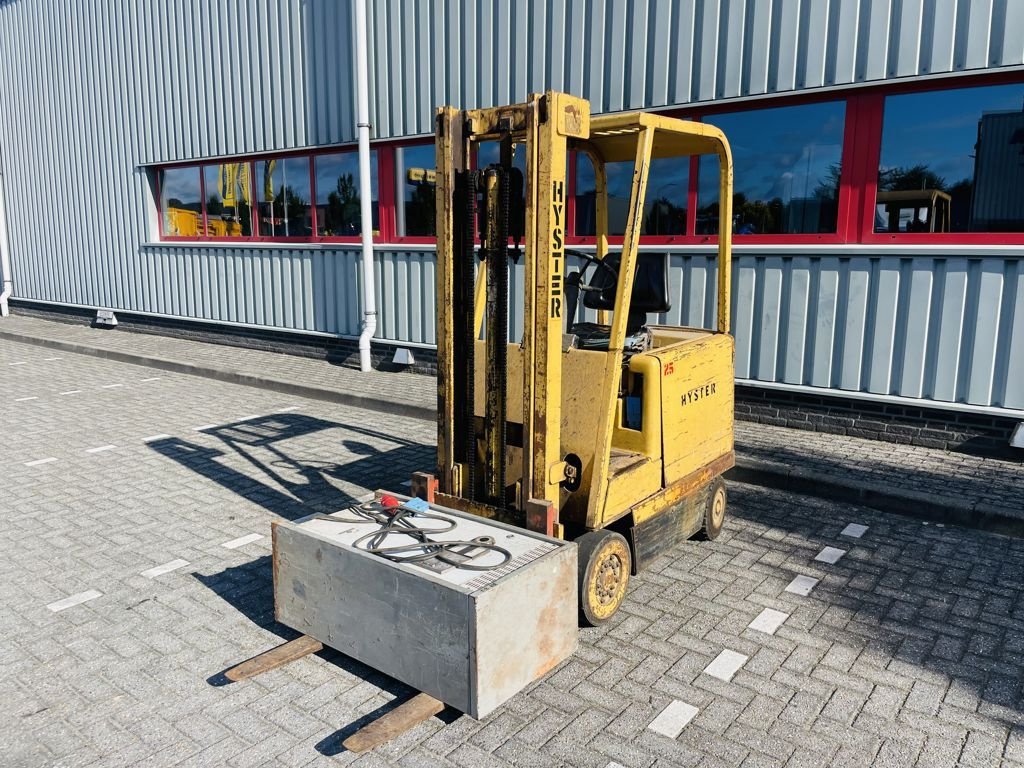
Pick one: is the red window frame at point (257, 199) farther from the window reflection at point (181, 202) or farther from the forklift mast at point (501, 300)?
the forklift mast at point (501, 300)

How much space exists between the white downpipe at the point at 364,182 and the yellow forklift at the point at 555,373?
6919mm

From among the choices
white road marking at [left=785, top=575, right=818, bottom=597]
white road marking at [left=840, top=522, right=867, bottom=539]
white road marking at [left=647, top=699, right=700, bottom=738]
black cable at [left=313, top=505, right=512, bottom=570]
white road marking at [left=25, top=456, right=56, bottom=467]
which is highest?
black cable at [left=313, top=505, right=512, bottom=570]

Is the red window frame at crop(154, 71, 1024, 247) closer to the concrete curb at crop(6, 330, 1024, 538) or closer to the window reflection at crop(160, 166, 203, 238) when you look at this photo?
the concrete curb at crop(6, 330, 1024, 538)

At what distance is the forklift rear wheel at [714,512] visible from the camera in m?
5.51

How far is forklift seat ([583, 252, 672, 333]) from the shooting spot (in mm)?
5199

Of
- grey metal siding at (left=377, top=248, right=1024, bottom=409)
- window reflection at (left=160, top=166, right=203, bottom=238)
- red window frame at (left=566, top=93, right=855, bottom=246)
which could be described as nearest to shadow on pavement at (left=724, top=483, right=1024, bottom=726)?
grey metal siding at (left=377, top=248, right=1024, bottom=409)

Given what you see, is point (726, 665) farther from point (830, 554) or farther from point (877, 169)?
point (877, 169)

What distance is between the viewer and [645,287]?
527cm

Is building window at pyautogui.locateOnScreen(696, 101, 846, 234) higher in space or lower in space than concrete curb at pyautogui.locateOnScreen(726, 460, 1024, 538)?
higher

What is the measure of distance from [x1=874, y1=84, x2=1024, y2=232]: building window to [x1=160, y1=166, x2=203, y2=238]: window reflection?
11.9 meters

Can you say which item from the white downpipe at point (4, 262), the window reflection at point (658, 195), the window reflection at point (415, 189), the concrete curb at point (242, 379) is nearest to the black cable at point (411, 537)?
the concrete curb at point (242, 379)

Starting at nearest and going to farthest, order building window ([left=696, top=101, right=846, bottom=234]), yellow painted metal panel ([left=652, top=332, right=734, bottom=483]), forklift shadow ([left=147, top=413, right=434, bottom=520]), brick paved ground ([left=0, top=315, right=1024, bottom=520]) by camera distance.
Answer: yellow painted metal panel ([left=652, top=332, right=734, bottom=483]) → brick paved ground ([left=0, top=315, right=1024, bottom=520]) → forklift shadow ([left=147, top=413, right=434, bottom=520]) → building window ([left=696, top=101, right=846, bottom=234])

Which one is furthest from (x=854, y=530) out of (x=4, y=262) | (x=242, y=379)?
(x=4, y=262)

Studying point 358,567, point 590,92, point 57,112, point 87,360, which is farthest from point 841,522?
point 57,112
